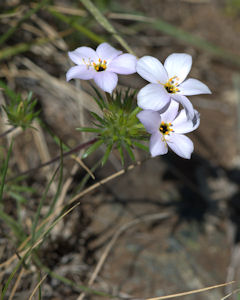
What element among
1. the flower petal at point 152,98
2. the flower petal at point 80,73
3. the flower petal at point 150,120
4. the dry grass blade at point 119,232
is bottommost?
the dry grass blade at point 119,232

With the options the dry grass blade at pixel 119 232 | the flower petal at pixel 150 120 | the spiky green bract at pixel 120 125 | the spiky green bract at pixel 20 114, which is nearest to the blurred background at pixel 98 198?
the dry grass blade at pixel 119 232

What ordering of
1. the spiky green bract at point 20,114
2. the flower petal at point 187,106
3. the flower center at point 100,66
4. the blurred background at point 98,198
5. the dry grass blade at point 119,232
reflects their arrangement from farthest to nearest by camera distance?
the blurred background at point 98,198
the dry grass blade at point 119,232
the spiky green bract at point 20,114
the flower center at point 100,66
the flower petal at point 187,106

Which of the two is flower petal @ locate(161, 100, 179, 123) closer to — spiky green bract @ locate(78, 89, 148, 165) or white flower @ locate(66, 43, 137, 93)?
spiky green bract @ locate(78, 89, 148, 165)

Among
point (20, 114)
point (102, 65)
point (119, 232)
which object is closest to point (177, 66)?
point (102, 65)

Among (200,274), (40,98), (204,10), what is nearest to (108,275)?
(200,274)

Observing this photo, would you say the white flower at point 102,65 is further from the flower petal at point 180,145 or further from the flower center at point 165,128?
the flower petal at point 180,145

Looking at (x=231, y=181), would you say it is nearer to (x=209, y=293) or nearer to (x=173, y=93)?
(x=209, y=293)

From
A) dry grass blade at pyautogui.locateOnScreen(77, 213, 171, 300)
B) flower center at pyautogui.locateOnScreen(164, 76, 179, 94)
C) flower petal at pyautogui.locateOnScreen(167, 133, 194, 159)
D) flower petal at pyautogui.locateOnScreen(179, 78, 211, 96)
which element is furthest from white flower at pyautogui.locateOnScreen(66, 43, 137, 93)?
dry grass blade at pyautogui.locateOnScreen(77, 213, 171, 300)

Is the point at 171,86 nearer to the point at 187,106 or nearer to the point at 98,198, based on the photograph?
the point at 187,106
